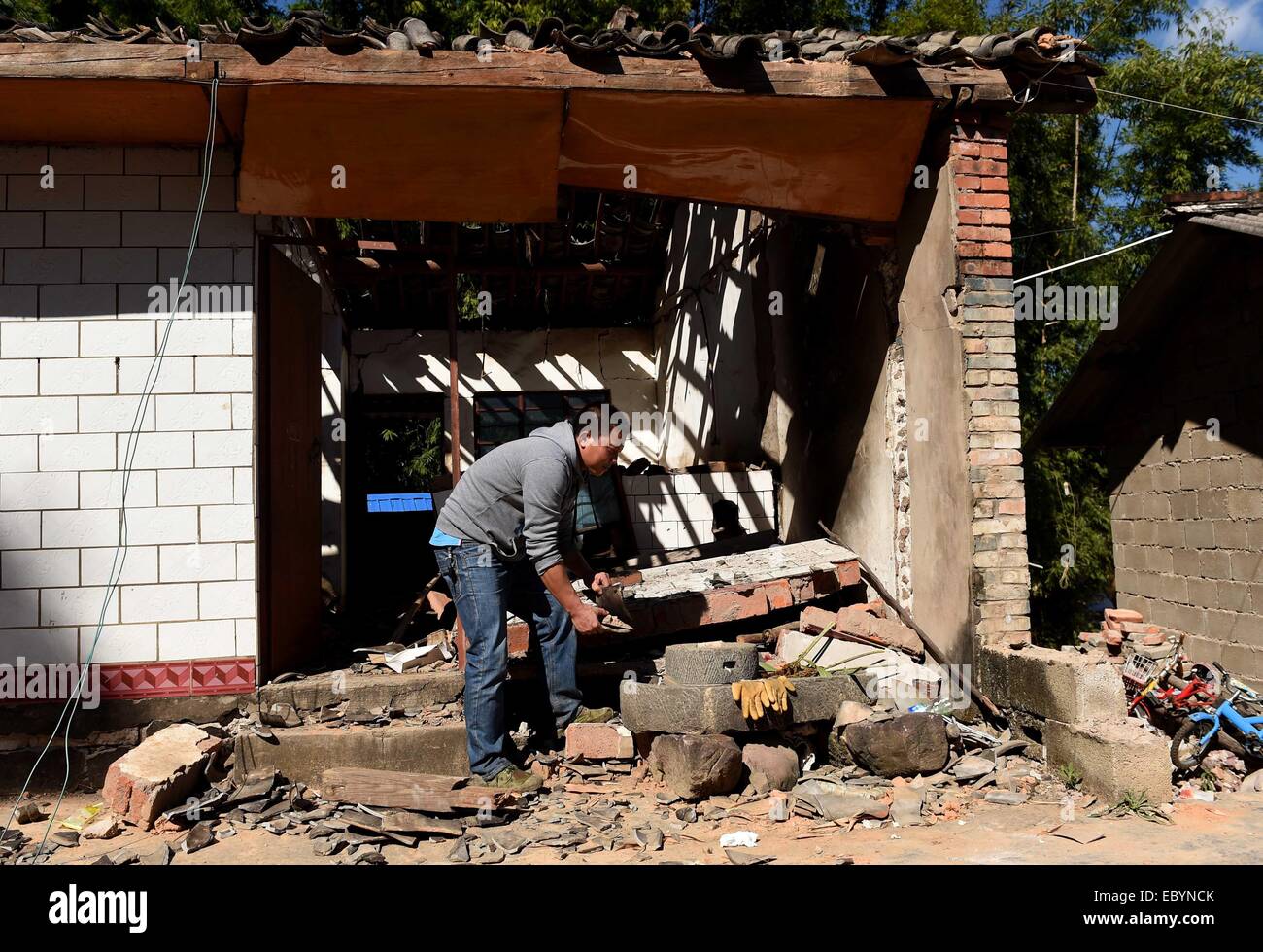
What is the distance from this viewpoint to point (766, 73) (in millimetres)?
4879

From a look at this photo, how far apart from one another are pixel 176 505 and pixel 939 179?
189 inches

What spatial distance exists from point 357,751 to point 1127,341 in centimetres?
646

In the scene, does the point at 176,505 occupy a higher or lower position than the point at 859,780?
higher

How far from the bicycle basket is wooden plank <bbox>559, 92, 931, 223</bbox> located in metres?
3.04

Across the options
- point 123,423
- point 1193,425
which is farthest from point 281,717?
point 1193,425

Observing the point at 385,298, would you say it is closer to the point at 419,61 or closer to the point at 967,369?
the point at 419,61

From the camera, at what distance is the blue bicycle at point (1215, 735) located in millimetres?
4379

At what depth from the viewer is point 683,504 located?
353 inches

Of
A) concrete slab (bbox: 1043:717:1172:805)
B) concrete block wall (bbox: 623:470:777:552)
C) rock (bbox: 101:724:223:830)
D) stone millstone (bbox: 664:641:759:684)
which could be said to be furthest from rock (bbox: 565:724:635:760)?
concrete block wall (bbox: 623:470:777:552)

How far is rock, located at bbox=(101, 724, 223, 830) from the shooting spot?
4117 mm

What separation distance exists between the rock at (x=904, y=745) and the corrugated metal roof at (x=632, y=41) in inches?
139

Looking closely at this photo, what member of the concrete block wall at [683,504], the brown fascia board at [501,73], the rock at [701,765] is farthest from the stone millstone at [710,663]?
the concrete block wall at [683,504]

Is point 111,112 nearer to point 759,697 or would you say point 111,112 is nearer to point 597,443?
point 597,443

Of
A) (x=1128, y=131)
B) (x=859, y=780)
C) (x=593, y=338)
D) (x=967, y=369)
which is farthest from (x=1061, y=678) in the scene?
(x=1128, y=131)
